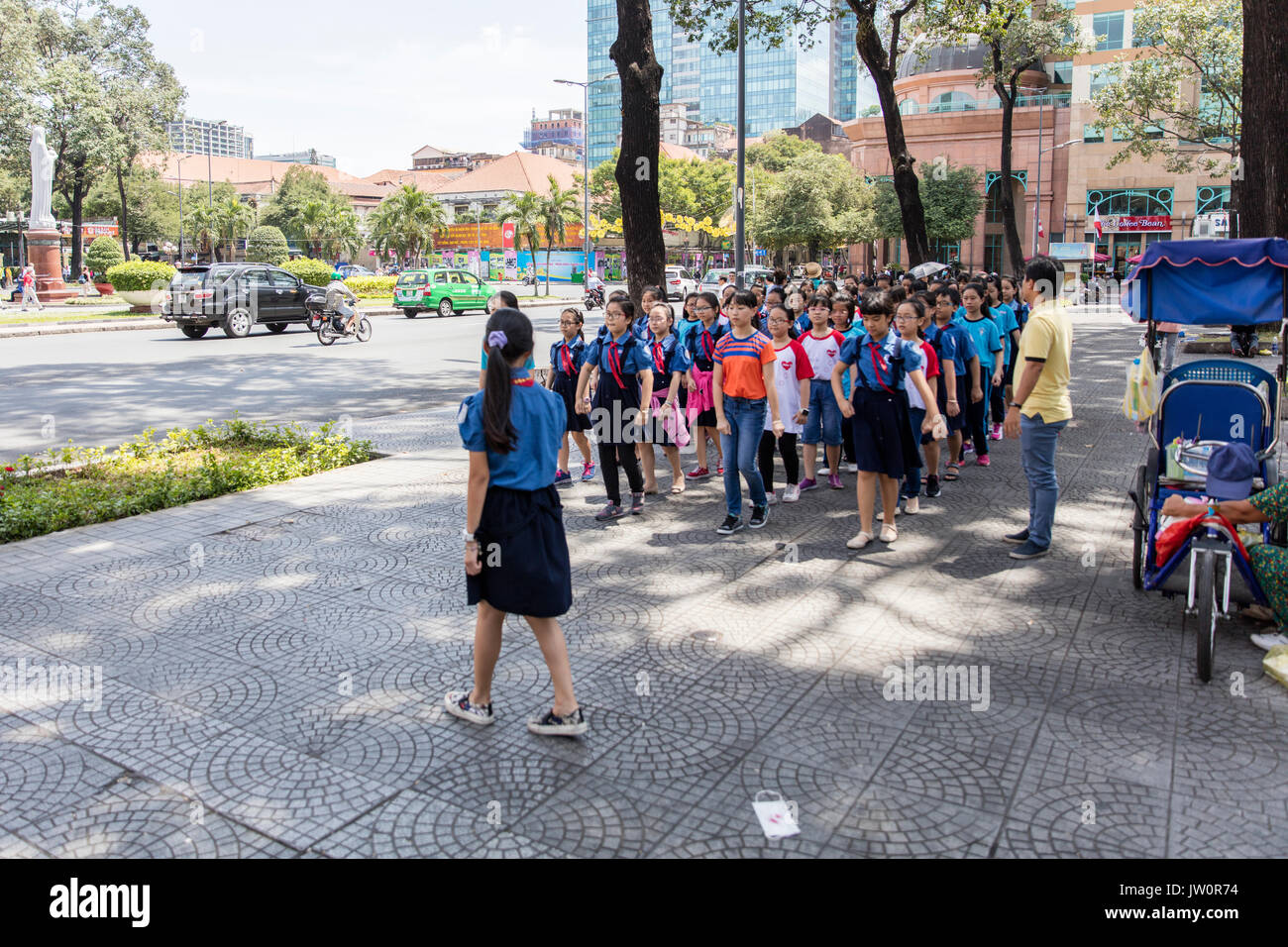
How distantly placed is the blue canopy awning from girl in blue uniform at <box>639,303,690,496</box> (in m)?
3.45

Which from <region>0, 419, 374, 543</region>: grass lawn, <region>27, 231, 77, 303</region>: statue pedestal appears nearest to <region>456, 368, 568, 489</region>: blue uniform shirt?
<region>0, 419, 374, 543</region>: grass lawn

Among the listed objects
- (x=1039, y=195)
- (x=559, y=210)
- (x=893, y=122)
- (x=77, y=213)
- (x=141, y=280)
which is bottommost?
(x=141, y=280)

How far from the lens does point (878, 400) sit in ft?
22.5

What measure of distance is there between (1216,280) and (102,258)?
5059 centimetres

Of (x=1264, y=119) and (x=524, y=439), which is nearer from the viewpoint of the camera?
(x=524, y=439)

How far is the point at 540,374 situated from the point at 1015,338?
630 cm

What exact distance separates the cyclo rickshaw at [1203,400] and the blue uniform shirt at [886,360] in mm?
1438

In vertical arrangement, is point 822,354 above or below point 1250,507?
above

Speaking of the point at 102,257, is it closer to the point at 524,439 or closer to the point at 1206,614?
the point at 524,439

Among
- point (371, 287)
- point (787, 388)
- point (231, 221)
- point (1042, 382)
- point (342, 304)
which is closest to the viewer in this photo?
point (1042, 382)

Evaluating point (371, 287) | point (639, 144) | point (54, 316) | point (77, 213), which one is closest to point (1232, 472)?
point (639, 144)

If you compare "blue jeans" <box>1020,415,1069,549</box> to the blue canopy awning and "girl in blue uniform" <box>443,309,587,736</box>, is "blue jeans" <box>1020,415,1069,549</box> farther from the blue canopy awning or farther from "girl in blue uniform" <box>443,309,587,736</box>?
"girl in blue uniform" <box>443,309,587,736</box>
